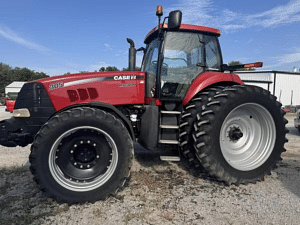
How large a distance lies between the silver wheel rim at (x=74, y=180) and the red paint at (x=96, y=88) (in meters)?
0.56

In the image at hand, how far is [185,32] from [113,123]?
1.94m

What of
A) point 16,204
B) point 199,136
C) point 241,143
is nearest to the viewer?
point 16,204

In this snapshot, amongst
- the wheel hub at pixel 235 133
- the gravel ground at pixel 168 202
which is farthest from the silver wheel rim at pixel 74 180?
the wheel hub at pixel 235 133

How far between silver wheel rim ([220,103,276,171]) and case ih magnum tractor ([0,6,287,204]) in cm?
1

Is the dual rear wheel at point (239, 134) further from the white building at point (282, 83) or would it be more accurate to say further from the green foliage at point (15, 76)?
the green foliage at point (15, 76)

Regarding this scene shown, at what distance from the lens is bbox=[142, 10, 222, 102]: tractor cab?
10.8 ft

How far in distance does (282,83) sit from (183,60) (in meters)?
22.6

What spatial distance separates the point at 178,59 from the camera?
3385 millimetres

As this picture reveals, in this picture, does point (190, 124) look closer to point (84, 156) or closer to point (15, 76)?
point (84, 156)

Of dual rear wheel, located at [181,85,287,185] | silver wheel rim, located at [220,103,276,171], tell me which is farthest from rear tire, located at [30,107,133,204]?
silver wheel rim, located at [220,103,276,171]

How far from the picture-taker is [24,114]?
2889mm

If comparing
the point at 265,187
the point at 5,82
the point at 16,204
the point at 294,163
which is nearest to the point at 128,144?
the point at 16,204

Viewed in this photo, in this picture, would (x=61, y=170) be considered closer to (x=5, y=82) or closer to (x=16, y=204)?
(x=16, y=204)

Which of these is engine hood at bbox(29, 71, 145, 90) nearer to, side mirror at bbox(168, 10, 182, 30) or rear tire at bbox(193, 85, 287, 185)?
side mirror at bbox(168, 10, 182, 30)
